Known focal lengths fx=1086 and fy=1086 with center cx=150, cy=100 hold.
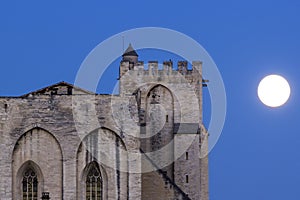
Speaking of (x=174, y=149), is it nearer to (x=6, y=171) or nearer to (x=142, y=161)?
(x=142, y=161)

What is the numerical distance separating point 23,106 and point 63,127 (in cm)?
236

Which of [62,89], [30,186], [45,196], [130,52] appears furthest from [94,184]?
[130,52]

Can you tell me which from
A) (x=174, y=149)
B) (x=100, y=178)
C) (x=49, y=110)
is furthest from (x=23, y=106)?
(x=174, y=149)

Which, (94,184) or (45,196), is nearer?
(45,196)

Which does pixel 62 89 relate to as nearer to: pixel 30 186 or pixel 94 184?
pixel 94 184

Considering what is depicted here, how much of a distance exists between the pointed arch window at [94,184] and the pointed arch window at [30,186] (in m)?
2.74

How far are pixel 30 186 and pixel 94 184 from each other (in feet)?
11.0

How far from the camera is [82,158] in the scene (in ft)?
187

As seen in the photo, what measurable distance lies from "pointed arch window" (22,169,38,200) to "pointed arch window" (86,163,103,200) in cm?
274

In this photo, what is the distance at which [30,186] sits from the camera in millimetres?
57031

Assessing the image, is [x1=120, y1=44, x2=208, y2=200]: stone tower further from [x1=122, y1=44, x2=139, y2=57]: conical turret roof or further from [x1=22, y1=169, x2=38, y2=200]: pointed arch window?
[x1=22, y1=169, x2=38, y2=200]: pointed arch window

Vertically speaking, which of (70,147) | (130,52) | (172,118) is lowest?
(70,147)

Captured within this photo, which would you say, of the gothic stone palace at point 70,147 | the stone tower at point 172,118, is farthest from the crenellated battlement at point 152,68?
the gothic stone palace at point 70,147

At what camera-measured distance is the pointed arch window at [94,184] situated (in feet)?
188
